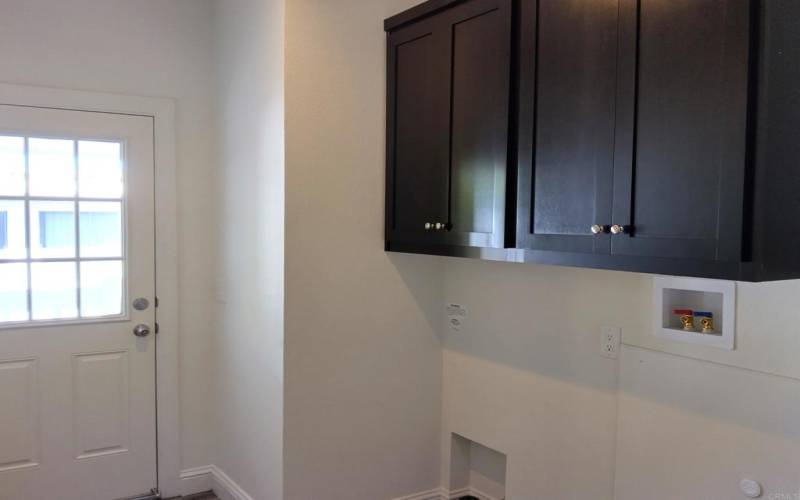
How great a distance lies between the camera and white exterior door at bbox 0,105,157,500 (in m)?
2.76

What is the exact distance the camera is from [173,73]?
3.05 metres

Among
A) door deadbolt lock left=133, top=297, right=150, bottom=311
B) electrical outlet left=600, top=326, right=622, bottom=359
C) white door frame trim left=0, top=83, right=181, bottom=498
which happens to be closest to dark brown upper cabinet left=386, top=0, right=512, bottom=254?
electrical outlet left=600, top=326, right=622, bottom=359

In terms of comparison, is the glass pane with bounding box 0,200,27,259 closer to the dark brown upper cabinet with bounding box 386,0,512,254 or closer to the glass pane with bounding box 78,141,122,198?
the glass pane with bounding box 78,141,122,198

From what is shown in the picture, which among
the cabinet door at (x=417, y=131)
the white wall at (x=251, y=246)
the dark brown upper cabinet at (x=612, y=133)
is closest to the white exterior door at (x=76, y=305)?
the white wall at (x=251, y=246)

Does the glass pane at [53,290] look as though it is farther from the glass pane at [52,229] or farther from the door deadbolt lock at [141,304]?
the door deadbolt lock at [141,304]

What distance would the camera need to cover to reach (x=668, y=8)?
5.01 ft

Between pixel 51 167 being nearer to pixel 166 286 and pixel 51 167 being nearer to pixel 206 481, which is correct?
pixel 166 286

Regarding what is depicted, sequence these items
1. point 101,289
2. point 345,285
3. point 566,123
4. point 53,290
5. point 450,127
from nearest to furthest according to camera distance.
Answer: point 566,123, point 450,127, point 345,285, point 53,290, point 101,289

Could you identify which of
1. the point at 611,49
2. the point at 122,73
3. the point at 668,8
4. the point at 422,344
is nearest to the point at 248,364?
the point at 422,344

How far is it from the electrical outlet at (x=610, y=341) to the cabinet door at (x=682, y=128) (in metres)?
A: 0.61

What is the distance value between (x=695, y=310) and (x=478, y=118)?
960 mm

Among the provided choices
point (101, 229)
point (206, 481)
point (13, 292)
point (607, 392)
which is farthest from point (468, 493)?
point (13, 292)

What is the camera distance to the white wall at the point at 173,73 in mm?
2738

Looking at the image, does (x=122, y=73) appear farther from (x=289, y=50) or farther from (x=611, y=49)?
(x=611, y=49)
